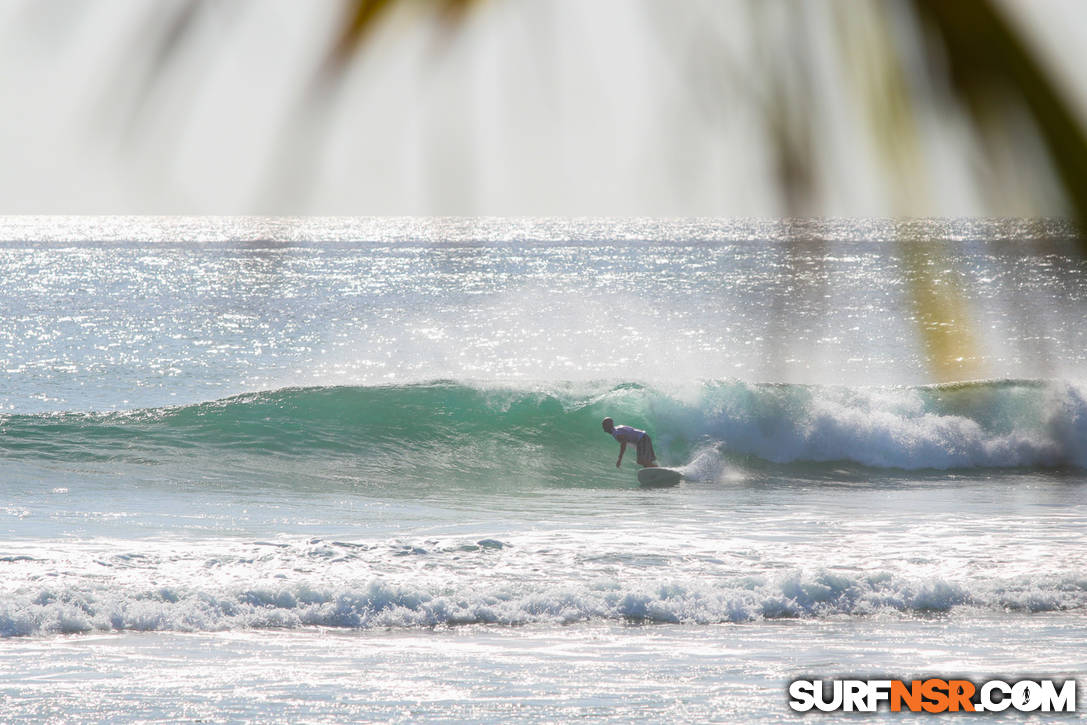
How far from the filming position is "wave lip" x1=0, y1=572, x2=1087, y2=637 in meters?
6.69

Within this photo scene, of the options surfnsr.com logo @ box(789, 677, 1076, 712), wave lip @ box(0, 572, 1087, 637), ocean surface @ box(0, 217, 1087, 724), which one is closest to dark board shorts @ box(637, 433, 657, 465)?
ocean surface @ box(0, 217, 1087, 724)

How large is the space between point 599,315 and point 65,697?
28597 mm

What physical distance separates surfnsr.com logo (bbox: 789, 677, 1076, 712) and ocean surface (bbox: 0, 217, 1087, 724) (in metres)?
0.16

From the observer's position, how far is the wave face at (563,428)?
577 inches

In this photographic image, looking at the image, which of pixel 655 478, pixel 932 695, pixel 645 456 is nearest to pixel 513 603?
pixel 932 695

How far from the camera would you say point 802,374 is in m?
21.3

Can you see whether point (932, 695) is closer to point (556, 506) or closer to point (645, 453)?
point (556, 506)

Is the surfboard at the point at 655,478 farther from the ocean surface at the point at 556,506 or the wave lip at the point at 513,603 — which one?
the wave lip at the point at 513,603

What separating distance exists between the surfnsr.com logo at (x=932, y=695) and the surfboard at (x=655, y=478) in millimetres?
7319

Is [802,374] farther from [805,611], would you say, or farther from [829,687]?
[829,687]

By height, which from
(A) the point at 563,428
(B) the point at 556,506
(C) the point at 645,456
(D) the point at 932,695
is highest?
(A) the point at 563,428

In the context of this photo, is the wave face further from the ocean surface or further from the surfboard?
the surfboard

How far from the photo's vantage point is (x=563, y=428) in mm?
16469

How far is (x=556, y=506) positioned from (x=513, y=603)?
4.61 m
